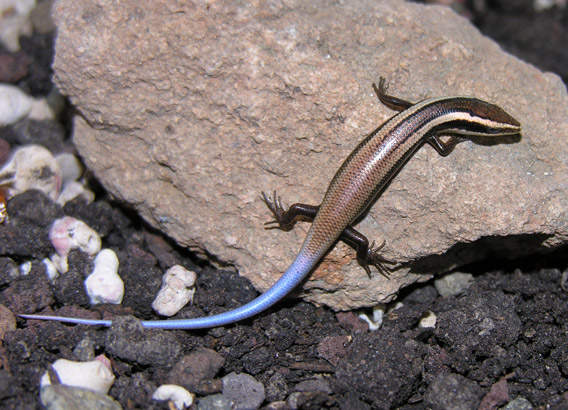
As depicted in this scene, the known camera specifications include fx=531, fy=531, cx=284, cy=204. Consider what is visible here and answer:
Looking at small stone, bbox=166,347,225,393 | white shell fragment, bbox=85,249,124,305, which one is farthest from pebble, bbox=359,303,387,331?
white shell fragment, bbox=85,249,124,305

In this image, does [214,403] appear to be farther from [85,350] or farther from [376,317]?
[376,317]

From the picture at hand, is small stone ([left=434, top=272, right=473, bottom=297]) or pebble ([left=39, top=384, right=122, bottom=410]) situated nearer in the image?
pebble ([left=39, top=384, right=122, bottom=410])

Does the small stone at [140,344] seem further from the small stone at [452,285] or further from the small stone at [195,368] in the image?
the small stone at [452,285]

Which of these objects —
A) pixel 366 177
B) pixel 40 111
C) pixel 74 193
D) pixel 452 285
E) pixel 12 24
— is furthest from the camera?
pixel 12 24

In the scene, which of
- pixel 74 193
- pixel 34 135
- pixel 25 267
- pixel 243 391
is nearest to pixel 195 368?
pixel 243 391

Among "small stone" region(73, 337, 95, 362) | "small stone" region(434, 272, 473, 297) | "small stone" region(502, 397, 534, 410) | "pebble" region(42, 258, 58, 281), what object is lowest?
"pebble" region(42, 258, 58, 281)

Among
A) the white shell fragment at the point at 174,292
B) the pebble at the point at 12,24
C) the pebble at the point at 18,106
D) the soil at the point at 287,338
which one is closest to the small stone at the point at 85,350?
the soil at the point at 287,338

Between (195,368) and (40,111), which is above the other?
(40,111)

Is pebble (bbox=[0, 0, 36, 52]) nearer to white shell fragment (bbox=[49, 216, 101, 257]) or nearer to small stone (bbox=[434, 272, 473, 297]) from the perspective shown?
white shell fragment (bbox=[49, 216, 101, 257])
